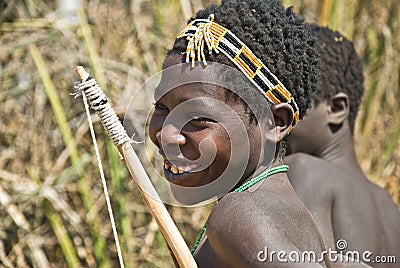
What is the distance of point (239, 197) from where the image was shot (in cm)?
168

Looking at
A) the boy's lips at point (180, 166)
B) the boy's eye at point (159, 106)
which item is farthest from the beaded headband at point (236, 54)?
the boy's lips at point (180, 166)

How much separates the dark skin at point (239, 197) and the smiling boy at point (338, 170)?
1061mm

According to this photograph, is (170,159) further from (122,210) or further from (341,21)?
(341,21)

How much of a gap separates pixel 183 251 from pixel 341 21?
307 centimetres

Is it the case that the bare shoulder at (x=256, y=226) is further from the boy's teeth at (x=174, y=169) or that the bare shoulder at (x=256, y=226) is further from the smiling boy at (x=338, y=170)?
the smiling boy at (x=338, y=170)

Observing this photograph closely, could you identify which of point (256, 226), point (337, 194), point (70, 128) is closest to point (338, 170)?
point (337, 194)

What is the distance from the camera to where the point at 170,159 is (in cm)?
186

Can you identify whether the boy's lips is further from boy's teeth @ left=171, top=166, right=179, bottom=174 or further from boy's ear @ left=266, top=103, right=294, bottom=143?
boy's ear @ left=266, top=103, right=294, bottom=143

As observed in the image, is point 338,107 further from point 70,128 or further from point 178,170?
point 178,170

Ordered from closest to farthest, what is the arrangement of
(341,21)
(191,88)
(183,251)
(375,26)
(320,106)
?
(183,251), (191,88), (320,106), (341,21), (375,26)

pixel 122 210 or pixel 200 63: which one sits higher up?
pixel 200 63

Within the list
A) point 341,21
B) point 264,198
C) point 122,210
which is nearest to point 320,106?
point 122,210

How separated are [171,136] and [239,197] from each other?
0.24 m

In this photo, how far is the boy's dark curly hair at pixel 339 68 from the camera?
11.0 ft
